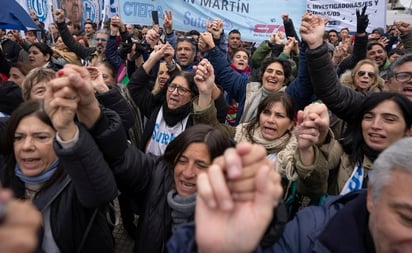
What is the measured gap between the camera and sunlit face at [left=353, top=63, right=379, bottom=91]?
3.35 meters

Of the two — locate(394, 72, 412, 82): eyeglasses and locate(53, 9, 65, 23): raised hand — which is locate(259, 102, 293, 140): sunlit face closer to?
locate(394, 72, 412, 82): eyeglasses

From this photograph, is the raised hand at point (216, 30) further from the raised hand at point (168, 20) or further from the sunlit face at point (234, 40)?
the sunlit face at point (234, 40)

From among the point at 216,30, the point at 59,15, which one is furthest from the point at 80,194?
the point at 59,15

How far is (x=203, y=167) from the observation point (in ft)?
5.31

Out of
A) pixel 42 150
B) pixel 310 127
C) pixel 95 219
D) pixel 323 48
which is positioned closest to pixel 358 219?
pixel 310 127

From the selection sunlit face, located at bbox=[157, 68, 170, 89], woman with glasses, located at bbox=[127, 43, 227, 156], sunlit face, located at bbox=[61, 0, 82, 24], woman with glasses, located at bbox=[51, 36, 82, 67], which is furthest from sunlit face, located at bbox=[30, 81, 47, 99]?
sunlit face, located at bbox=[61, 0, 82, 24]

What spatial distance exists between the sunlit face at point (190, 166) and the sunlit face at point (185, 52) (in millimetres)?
2662

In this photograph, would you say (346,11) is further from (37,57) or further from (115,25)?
(37,57)

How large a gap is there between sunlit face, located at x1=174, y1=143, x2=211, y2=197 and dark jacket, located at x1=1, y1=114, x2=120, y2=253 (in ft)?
1.13

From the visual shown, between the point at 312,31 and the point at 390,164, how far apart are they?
1.27m

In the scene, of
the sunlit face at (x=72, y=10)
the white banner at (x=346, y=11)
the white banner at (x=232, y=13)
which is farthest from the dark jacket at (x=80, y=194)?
the sunlit face at (x=72, y=10)

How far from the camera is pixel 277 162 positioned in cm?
194

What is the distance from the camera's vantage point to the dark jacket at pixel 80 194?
4.11ft

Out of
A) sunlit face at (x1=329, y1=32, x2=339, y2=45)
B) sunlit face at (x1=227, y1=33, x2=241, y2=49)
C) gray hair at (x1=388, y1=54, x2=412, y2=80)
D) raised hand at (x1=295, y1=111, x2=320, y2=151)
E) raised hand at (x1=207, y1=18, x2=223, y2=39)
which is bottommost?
raised hand at (x1=295, y1=111, x2=320, y2=151)
